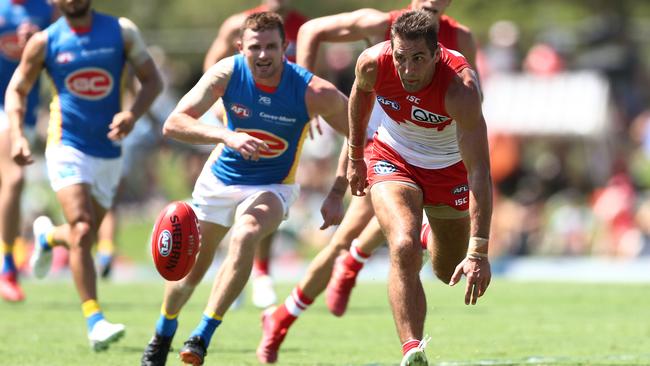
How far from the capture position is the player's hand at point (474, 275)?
7242 mm

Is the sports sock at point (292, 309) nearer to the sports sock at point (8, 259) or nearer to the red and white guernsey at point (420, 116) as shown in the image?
the red and white guernsey at point (420, 116)

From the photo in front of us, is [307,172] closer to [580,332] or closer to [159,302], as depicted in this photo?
[159,302]

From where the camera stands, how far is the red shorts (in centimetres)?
806


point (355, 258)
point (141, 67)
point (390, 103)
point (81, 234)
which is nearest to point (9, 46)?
point (141, 67)

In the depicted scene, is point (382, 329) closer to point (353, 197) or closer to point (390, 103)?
point (353, 197)

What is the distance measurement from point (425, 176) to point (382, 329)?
3.38m

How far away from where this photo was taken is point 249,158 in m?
8.33

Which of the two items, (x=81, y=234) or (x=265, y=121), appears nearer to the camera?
(x=265, y=121)

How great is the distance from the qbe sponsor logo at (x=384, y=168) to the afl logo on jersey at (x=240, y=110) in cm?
100

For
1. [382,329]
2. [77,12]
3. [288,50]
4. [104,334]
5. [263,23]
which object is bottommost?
[382,329]

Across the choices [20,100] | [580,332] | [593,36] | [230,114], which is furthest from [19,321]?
[593,36]

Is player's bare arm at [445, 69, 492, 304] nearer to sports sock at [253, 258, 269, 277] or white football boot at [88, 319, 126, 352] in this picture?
white football boot at [88, 319, 126, 352]

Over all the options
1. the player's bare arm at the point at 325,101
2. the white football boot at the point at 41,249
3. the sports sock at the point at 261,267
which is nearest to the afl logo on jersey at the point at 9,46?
the white football boot at the point at 41,249

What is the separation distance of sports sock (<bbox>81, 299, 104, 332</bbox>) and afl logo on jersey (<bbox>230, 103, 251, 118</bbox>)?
1.89 m
